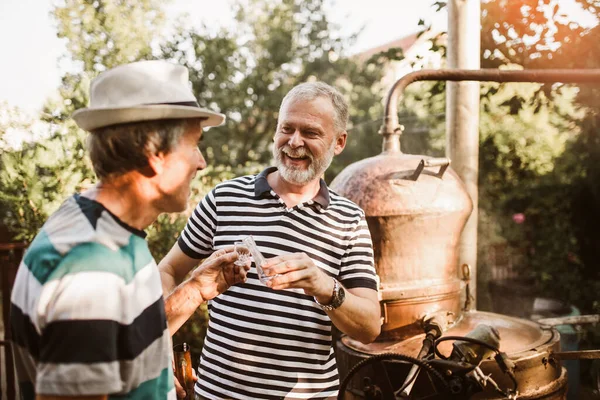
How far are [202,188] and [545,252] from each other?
17.7 feet

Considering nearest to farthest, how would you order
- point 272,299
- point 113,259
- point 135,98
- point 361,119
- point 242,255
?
1. point 113,259
2. point 135,98
3. point 242,255
4. point 272,299
5. point 361,119

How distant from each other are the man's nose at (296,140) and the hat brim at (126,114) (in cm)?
106

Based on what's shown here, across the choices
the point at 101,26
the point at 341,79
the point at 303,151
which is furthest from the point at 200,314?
the point at 341,79

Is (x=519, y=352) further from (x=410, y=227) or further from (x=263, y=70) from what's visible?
(x=263, y=70)

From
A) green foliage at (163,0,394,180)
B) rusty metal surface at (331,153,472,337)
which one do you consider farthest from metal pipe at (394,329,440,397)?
green foliage at (163,0,394,180)

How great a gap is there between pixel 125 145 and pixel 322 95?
4.34 feet

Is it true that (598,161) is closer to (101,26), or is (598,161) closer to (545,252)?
(545,252)

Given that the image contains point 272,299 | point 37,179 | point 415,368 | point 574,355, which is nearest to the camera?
point 272,299

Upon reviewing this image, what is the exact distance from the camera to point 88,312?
124cm

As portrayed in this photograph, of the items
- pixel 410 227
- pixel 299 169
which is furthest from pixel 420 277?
pixel 299 169

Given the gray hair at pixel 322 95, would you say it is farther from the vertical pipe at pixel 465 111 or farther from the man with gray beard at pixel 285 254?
the vertical pipe at pixel 465 111

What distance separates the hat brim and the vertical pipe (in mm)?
→ 3750

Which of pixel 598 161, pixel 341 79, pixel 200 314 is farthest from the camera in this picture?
pixel 341 79

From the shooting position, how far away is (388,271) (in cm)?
366
